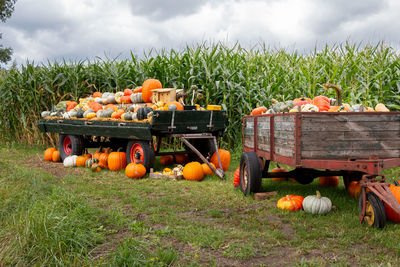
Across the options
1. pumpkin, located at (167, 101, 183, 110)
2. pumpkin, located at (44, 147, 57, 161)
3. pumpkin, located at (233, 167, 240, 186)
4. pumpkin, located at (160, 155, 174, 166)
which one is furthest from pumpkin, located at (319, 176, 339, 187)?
pumpkin, located at (44, 147, 57, 161)

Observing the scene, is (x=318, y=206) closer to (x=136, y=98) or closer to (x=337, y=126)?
(x=337, y=126)

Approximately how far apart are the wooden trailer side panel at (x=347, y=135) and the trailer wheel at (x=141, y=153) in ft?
12.0

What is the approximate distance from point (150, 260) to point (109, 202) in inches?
95.8

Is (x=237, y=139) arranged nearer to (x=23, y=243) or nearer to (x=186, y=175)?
(x=186, y=175)

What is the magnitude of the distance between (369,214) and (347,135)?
33.5 inches

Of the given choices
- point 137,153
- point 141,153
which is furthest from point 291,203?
point 137,153

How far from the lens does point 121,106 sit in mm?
8680

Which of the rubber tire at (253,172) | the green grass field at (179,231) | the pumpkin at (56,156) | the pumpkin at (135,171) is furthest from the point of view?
the pumpkin at (56,156)

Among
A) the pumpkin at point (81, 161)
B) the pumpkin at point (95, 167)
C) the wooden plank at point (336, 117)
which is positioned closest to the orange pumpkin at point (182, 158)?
the pumpkin at point (95, 167)

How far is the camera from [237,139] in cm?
962

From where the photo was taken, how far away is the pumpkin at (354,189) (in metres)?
5.29

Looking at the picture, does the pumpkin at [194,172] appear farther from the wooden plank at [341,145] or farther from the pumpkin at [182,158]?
the wooden plank at [341,145]

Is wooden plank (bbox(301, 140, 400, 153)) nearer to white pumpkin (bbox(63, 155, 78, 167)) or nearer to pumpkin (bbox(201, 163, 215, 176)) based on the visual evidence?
pumpkin (bbox(201, 163, 215, 176))

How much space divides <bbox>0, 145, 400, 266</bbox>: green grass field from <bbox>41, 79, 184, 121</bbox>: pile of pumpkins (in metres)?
2.00
